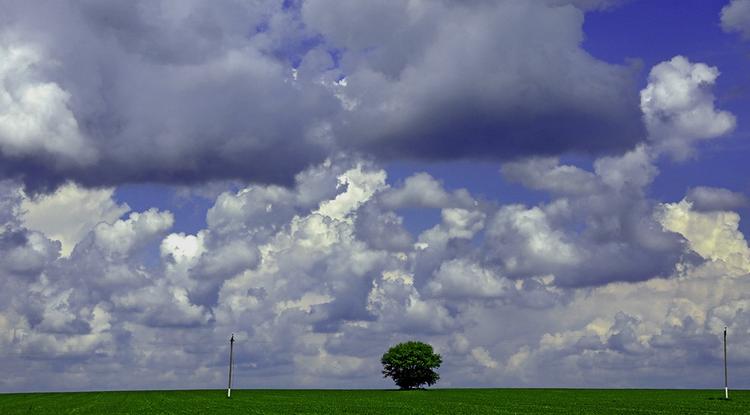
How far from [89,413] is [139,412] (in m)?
4.98

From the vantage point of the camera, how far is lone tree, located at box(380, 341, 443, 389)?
197000 millimetres

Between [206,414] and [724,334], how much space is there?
309 feet

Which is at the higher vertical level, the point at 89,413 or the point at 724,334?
the point at 724,334

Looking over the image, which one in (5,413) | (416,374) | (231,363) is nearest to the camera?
(5,413)

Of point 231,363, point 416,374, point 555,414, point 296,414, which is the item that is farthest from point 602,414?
point 416,374

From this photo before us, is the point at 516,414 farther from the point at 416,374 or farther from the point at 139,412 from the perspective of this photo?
the point at 416,374

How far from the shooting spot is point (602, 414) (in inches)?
3561

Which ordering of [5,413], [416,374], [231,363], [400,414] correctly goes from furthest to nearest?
[416,374] < [231,363] < [5,413] < [400,414]

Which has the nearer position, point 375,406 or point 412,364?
point 375,406

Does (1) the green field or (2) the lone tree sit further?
(2) the lone tree

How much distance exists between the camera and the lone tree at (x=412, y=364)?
646 feet

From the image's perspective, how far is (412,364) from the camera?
647 feet

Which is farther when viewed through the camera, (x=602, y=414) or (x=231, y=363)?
(x=231, y=363)

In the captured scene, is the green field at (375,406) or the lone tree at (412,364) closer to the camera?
the green field at (375,406)
